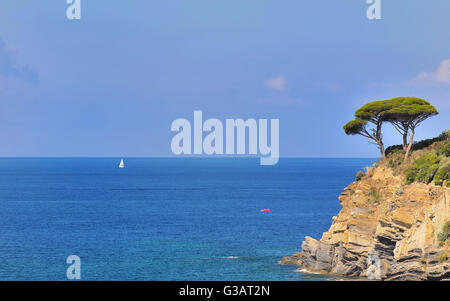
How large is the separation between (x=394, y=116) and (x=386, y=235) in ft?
38.7

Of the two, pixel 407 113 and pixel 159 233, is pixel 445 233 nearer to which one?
pixel 407 113

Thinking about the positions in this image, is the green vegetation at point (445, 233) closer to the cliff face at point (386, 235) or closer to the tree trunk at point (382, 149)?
the cliff face at point (386, 235)

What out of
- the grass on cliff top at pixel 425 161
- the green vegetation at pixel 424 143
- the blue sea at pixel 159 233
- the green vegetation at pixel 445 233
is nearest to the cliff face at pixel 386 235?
the green vegetation at pixel 445 233

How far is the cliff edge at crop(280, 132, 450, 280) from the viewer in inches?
1408

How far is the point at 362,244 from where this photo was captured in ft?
138

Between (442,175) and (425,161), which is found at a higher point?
(425,161)

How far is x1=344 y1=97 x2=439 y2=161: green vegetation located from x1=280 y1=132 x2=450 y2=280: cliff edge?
103 inches

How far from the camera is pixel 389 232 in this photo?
1575 inches

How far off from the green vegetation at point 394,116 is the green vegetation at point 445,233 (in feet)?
35.9

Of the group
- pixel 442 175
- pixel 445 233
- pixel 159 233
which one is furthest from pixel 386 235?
pixel 159 233

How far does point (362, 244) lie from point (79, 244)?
1484 inches

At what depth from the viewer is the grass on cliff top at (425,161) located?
1547 inches

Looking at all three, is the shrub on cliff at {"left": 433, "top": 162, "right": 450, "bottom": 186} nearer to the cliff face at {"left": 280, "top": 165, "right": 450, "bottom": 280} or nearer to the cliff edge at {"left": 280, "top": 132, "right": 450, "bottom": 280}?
the cliff edge at {"left": 280, "top": 132, "right": 450, "bottom": 280}
